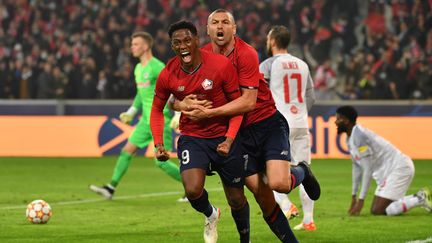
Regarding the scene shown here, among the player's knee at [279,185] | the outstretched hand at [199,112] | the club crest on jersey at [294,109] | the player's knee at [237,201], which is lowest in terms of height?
the player's knee at [237,201]

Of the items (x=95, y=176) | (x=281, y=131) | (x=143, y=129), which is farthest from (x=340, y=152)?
(x=281, y=131)

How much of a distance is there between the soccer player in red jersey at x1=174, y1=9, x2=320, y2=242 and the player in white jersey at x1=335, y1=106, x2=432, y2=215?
136 inches

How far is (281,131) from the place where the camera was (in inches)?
335

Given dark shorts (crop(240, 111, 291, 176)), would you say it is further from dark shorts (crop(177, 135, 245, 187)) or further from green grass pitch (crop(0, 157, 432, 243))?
green grass pitch (crop(0, 157, 432, 243))

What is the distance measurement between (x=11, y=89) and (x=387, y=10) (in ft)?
34.7

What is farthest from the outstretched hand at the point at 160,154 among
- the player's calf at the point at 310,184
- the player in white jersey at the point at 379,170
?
the player in white jersey at the point at 379,170

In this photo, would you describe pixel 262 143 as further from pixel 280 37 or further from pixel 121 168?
pixel 121 168

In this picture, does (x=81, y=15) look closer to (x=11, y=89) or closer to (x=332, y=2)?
(x=11, y=89)

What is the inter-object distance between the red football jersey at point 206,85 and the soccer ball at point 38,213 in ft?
11.2

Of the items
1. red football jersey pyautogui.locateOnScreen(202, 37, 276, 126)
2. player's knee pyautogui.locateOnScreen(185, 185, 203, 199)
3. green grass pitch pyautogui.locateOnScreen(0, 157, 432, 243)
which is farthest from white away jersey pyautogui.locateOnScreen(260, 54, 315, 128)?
player's knee pyautogui.locateOnScreen(185, 185, 203, 199)

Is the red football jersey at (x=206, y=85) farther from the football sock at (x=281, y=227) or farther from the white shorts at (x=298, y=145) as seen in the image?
the white shorts at (x=298, y=145)

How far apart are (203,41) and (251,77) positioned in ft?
59.8

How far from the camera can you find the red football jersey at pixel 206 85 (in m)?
8.09

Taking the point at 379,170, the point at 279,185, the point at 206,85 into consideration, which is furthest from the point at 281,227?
the point at 379,170
